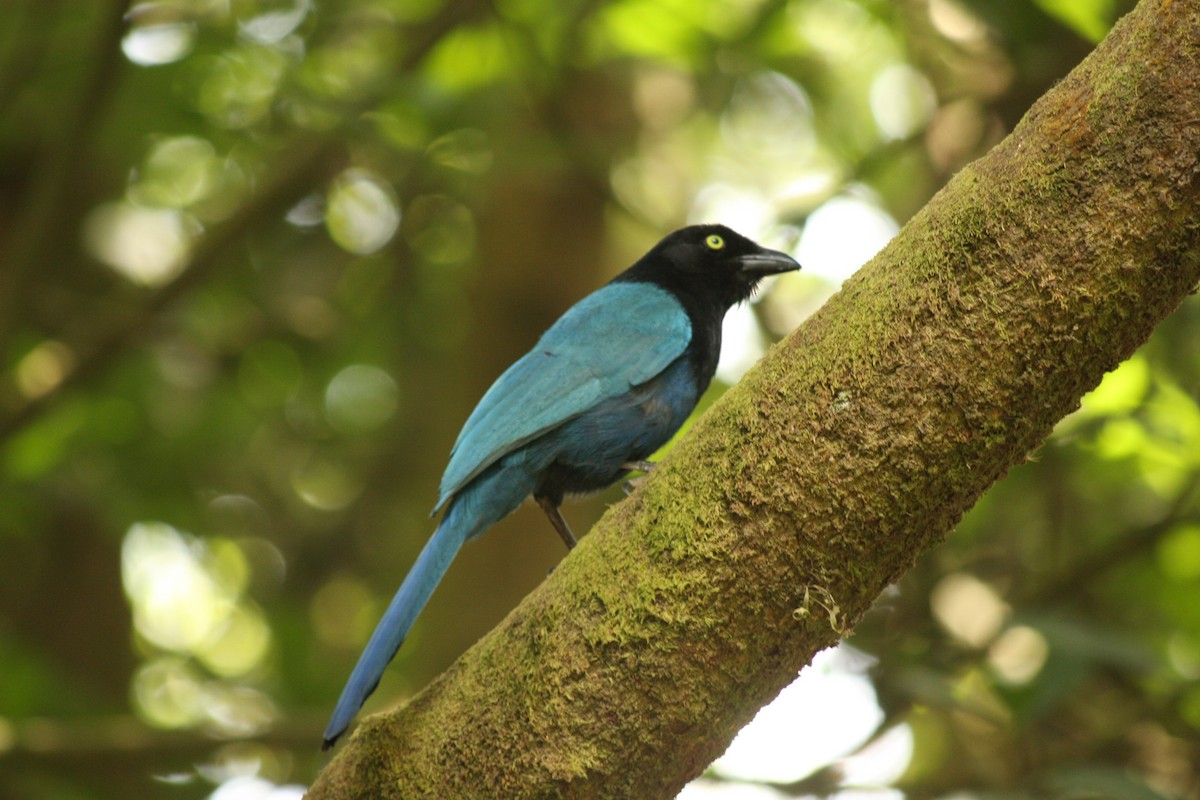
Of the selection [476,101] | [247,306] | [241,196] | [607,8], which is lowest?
[476,101]

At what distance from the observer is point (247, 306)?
6.99m

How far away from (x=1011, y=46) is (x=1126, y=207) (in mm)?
3374

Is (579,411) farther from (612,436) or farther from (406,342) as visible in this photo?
(406,342)

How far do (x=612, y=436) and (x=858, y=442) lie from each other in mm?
1971

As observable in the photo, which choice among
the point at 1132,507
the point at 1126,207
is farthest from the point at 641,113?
the point at 1126,207

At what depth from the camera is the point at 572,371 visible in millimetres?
4047

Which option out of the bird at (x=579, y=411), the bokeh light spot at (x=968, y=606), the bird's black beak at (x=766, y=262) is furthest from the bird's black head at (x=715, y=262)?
the bokeh light spot at (x=968, y=606)

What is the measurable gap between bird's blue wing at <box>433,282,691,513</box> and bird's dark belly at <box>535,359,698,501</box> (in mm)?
52

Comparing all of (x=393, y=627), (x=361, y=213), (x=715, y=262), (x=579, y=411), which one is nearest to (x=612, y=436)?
(x=579, y=411)

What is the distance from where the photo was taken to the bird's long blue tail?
2.84 metres

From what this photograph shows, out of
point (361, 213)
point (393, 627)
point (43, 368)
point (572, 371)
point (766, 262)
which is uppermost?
point (361, 213)

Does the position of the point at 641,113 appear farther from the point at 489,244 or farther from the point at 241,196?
the point at 241,196

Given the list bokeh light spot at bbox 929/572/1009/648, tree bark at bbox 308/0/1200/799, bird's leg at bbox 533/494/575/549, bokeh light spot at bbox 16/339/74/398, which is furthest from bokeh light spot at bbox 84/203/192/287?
tree bark at bbox 308/0/1200/799

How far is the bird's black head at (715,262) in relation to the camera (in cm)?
499
